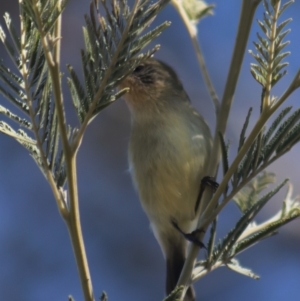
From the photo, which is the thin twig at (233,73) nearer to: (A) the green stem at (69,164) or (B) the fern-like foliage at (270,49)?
(B) the fern-like foliage at (270,49)

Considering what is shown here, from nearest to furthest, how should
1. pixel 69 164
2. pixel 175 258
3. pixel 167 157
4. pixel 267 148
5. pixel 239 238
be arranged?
pixel 69 164
pixel 267 148
pixel 239 238
pixel 167 157
pixel 175 258

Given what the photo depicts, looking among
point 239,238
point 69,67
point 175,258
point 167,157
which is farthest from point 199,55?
point 175,258

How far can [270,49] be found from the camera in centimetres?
86

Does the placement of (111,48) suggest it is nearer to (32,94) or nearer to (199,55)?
(32,94)

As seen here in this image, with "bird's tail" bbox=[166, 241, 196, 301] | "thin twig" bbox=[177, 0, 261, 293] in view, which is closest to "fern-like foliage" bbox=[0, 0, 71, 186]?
"thin twig" bbox=[177, 0, 261, 293]

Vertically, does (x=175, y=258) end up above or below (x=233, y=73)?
below

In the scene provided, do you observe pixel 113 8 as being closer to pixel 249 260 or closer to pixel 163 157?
pixel 163 157

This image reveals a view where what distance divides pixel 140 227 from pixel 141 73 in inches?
105

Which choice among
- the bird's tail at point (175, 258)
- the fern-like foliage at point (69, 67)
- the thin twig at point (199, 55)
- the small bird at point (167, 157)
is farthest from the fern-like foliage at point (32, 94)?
the bird's tail at point (175, 258)

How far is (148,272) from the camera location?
15.6ft

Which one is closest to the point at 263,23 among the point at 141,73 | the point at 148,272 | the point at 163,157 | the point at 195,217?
the point at 163,157

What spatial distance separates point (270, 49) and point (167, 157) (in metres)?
1.20

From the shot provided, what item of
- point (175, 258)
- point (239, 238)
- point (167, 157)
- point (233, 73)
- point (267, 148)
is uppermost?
point (233, 73)

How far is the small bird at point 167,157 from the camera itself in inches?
80.0
